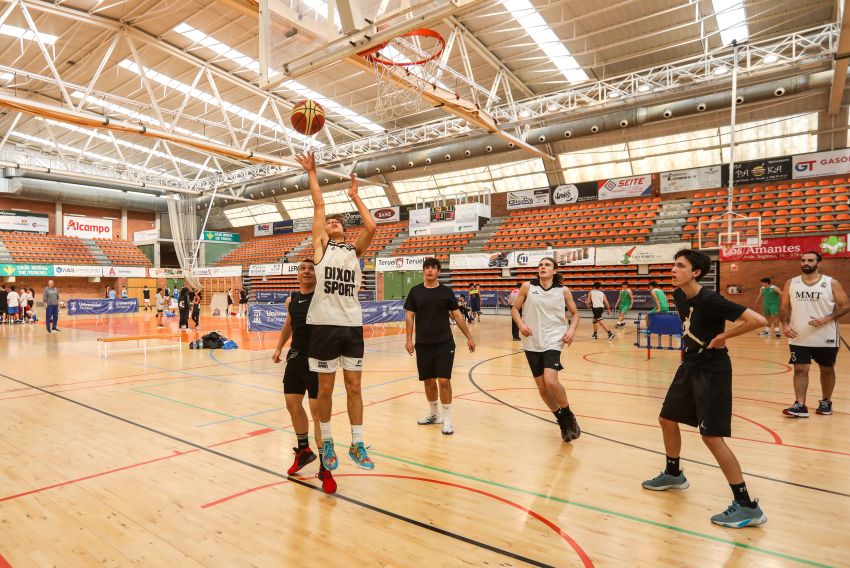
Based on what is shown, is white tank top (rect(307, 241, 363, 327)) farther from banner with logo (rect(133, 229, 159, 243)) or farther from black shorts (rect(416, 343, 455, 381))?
banner with logo (rect(133, 229, 159, 243))

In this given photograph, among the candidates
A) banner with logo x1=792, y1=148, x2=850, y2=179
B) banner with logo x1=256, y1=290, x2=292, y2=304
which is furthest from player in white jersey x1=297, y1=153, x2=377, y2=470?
banner with logo x1=256, y1=290, x2=292, y2=304

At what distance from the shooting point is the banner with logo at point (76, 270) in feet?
88.7

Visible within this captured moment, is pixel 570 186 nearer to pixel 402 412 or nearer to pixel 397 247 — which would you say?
pixel 397 247

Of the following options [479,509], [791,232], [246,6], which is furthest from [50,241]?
[791,232]

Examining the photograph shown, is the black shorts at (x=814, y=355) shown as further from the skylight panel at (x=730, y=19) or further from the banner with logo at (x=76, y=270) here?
the banner with logo at (x=76, y=270)

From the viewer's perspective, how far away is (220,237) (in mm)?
36844

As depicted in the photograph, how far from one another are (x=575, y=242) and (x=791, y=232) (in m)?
7.49

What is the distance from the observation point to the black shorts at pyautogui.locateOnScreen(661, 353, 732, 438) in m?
2.82

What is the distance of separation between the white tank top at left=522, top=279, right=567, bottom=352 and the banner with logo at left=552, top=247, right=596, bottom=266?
1609 centimetres

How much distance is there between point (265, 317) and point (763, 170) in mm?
19975

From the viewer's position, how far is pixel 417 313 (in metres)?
4.84

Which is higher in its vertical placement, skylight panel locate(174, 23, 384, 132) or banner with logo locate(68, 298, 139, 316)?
skylight panel locate(174, 23, 384, 132)

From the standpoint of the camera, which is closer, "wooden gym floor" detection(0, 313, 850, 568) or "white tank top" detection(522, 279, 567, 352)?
"wooden gym floor" detection(0, 313, 850, 568)

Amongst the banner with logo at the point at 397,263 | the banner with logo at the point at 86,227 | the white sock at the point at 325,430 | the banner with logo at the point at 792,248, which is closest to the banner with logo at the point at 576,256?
the banner with logo at the point at 792,248
